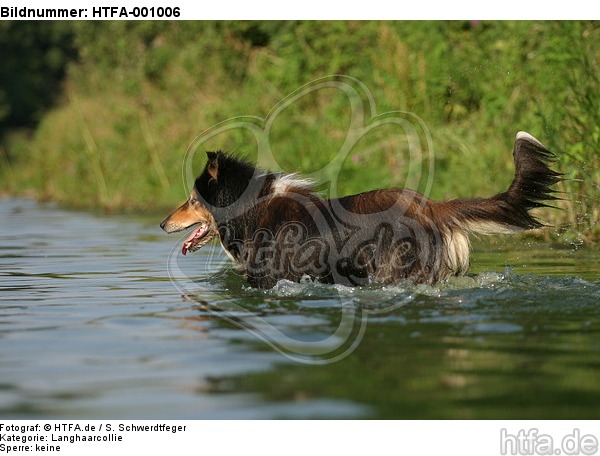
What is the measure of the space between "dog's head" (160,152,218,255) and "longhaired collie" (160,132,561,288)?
0.04 feet

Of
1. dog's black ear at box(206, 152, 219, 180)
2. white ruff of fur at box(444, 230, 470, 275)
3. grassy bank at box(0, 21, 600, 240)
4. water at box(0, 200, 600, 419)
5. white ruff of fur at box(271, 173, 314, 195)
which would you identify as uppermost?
grassy bank at box(0, 21, 600, 240)

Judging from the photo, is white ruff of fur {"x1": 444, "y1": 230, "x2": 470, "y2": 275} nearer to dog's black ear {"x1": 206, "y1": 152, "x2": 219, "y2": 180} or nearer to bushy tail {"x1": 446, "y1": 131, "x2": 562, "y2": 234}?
bushy tail {"x1": 446, "y1": 131, "x2": 562, "y2": 234}

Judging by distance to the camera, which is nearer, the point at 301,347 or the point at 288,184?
the point at 301,347

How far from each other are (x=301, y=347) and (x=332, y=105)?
11.9 m

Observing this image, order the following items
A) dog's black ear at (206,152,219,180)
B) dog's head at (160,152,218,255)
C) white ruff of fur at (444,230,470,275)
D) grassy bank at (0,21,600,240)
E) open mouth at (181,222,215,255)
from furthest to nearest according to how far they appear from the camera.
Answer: grassy bank at (0,21,600,240) → open mouth at (181,222,215,255) → dog's head at (160,152,218,255) → dog's black ear at (206,152,219,180) → white ruff of fur at (444,230,470,275)

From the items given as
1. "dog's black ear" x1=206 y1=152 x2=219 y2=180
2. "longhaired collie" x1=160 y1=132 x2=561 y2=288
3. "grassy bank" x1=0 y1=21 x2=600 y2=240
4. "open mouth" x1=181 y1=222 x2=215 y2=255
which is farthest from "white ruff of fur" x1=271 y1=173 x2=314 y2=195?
"grassy bank" x1=0 y1=21 x2=600 y2=240

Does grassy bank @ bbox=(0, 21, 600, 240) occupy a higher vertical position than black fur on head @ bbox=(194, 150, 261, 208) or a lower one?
higher

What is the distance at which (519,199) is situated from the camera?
319 inches

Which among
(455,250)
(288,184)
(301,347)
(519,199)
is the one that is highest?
(288,184)

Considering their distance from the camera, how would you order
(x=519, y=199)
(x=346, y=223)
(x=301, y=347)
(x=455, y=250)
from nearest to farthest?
(x=301, y=347)
(x=519, y=199)
(x=455, y=250)
(x=346, y=223)

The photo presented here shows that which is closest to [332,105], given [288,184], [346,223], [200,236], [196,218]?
[200,236]

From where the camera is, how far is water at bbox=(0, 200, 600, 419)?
5.07 metres

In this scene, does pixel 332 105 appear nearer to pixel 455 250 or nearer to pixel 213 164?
pixel 213 164
